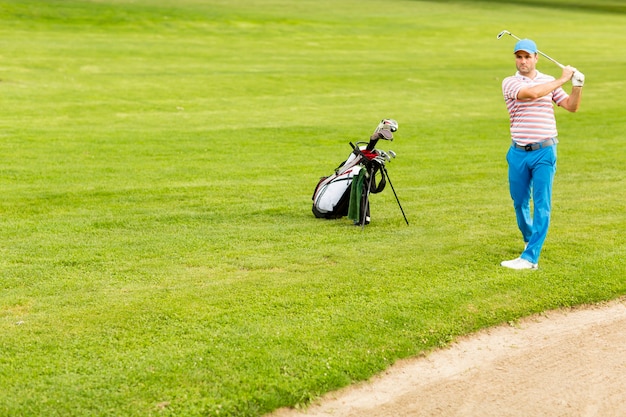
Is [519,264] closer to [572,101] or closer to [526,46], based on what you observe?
[572,101]

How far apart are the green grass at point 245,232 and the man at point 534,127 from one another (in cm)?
69

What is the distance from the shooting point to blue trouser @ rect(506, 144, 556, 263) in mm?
9172

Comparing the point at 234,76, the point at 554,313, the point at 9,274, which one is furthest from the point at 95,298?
the point at 234,76

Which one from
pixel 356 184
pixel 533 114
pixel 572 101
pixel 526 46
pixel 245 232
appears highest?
pixel 526 46

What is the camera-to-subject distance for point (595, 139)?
782 inches

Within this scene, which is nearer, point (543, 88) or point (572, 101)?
point (543, 88)

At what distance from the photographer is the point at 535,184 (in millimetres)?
9234

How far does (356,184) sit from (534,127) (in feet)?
8.93

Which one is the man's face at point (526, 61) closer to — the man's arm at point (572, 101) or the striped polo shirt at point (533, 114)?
the striped polo shirt at point (533, 114)

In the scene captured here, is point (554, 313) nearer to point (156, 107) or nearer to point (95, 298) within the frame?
point (95, 298)

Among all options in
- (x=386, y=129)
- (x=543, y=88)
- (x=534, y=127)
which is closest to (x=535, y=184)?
(x=534, y=127)

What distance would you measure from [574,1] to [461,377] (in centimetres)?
7366

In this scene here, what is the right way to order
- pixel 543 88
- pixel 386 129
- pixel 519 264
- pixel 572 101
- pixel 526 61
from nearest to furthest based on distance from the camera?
1. pixel 543 88
2. pixel 526 61
3. pixel 572 101
4. pixel 519 264
5. pixel 386 129

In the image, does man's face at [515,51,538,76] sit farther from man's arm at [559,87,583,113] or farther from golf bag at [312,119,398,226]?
golf bag at [312,119,398,226]
